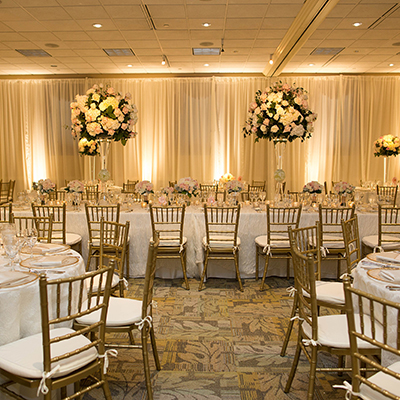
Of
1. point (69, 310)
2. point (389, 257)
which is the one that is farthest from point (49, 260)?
point (389, 257)

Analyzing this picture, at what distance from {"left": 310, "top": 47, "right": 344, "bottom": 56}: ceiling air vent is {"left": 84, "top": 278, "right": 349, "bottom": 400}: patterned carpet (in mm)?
5686

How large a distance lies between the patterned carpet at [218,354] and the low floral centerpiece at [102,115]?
2210mm

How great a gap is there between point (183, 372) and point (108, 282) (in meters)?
1.26

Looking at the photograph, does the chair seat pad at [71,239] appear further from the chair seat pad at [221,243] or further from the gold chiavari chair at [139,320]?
the gold chiavari chair at [139,320]

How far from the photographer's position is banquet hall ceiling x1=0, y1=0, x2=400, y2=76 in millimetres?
5969

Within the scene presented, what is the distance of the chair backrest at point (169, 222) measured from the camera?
Answer: 15.8 feet

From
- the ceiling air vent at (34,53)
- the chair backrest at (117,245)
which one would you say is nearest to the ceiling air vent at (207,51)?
the ceiling air vent at (34,53)

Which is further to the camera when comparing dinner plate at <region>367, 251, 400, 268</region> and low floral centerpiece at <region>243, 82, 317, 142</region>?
low floral centerpiece at <region>243, 82, 317, 142</region>

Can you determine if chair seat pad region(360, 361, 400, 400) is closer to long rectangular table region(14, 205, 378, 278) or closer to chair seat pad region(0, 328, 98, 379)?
chair seat pad region(0, 328, 98, 379)

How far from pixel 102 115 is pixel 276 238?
111 inches

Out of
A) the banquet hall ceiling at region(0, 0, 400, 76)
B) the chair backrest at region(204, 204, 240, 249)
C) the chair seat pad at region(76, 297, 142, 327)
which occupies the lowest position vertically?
the chair seat pad at region(76, 297, 142, 327)

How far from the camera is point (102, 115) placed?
543cm

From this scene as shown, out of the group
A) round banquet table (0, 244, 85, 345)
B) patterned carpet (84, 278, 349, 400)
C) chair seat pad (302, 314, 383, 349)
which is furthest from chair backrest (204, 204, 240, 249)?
round banquet table (0, 244, 85, 345)

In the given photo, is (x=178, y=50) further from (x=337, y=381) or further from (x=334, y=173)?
(x=337, y=381)
